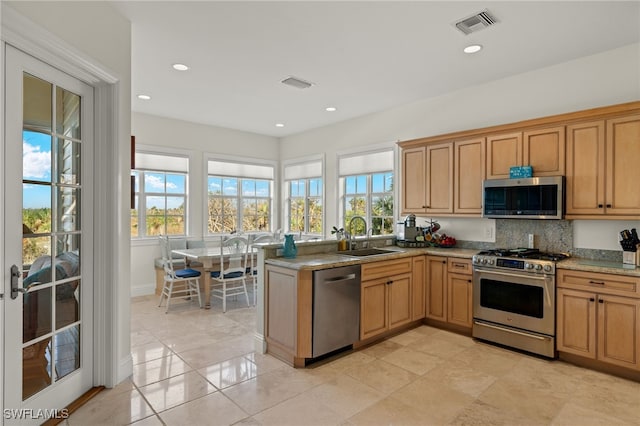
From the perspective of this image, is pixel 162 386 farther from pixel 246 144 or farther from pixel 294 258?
pixel 246 144

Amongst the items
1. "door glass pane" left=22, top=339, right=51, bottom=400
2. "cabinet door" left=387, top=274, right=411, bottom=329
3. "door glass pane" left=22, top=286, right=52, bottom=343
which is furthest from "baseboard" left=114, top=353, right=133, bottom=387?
"cabinet door" left=387, top=274, right=411, bottom=329

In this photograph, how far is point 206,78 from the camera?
4113 mm

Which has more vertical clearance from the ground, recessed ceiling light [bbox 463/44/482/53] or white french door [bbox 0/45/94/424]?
recessed ceiling light [bbox 463/44/482/53]

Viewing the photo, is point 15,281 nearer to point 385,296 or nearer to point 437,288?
point 385,296

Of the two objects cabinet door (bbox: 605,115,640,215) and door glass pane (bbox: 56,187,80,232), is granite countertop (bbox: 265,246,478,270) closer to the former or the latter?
cabinet door (bbox: 605,115,640,215)

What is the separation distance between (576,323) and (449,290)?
3.90 ft

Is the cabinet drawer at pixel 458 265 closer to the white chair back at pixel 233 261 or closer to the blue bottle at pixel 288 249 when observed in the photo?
the blue bottle at pixel 288 249

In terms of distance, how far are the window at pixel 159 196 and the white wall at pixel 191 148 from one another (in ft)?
0.44

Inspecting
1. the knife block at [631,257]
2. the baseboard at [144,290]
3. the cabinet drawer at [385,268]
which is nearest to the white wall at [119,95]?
the cabinet drawer at [385,268]

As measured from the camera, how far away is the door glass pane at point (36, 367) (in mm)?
2088

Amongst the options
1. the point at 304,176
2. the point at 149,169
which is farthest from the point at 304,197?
the point at 149,169

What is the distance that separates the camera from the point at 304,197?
275 inches

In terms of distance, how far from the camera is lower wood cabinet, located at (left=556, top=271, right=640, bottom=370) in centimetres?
280

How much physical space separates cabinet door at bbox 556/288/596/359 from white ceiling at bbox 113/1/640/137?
2.28 meters
